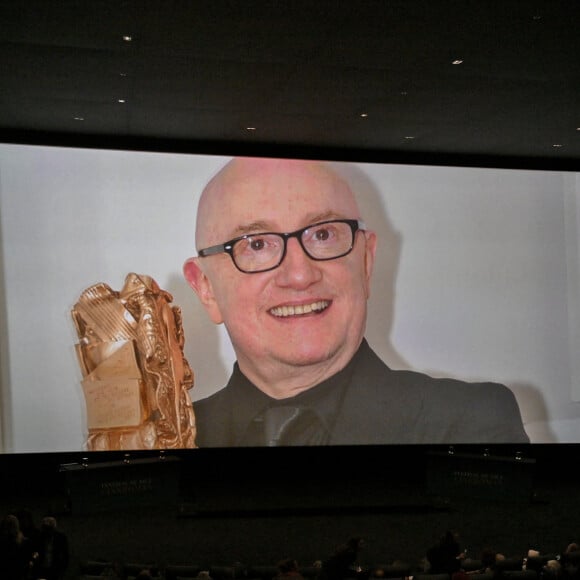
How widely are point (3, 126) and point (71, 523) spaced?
13.5 feet

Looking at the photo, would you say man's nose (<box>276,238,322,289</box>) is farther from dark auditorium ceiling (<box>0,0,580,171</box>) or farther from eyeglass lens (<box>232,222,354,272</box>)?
dark auditorium ceiling (<box>0,0,580,171</box>)

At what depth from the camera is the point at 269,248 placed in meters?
9.48

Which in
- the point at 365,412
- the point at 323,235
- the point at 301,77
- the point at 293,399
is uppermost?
the point at 301,77

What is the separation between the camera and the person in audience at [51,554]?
5.25 m

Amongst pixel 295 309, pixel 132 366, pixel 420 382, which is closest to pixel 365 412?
pixel 420 382

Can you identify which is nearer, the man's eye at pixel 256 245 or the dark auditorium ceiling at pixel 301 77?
the dark auditorium ceiling at pixel 301 77

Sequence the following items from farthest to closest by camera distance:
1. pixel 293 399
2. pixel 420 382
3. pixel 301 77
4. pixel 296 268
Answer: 1. pixel 420 382
2. pixel 293 399
3. pixel 296 268
4. pixel 301 77

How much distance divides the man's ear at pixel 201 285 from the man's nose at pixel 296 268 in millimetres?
765

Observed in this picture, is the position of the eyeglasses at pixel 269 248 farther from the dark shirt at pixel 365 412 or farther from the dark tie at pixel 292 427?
the dark tie at pixel 292 427

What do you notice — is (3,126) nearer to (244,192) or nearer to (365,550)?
(244,192)

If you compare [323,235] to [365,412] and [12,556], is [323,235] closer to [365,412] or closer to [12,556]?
[365,412]

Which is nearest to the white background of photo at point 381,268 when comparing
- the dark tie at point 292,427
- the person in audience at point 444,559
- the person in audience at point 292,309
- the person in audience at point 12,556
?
the person in audience at point 292,309

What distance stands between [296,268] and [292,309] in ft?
1.52

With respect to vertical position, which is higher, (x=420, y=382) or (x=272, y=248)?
(x=272, y=248)
